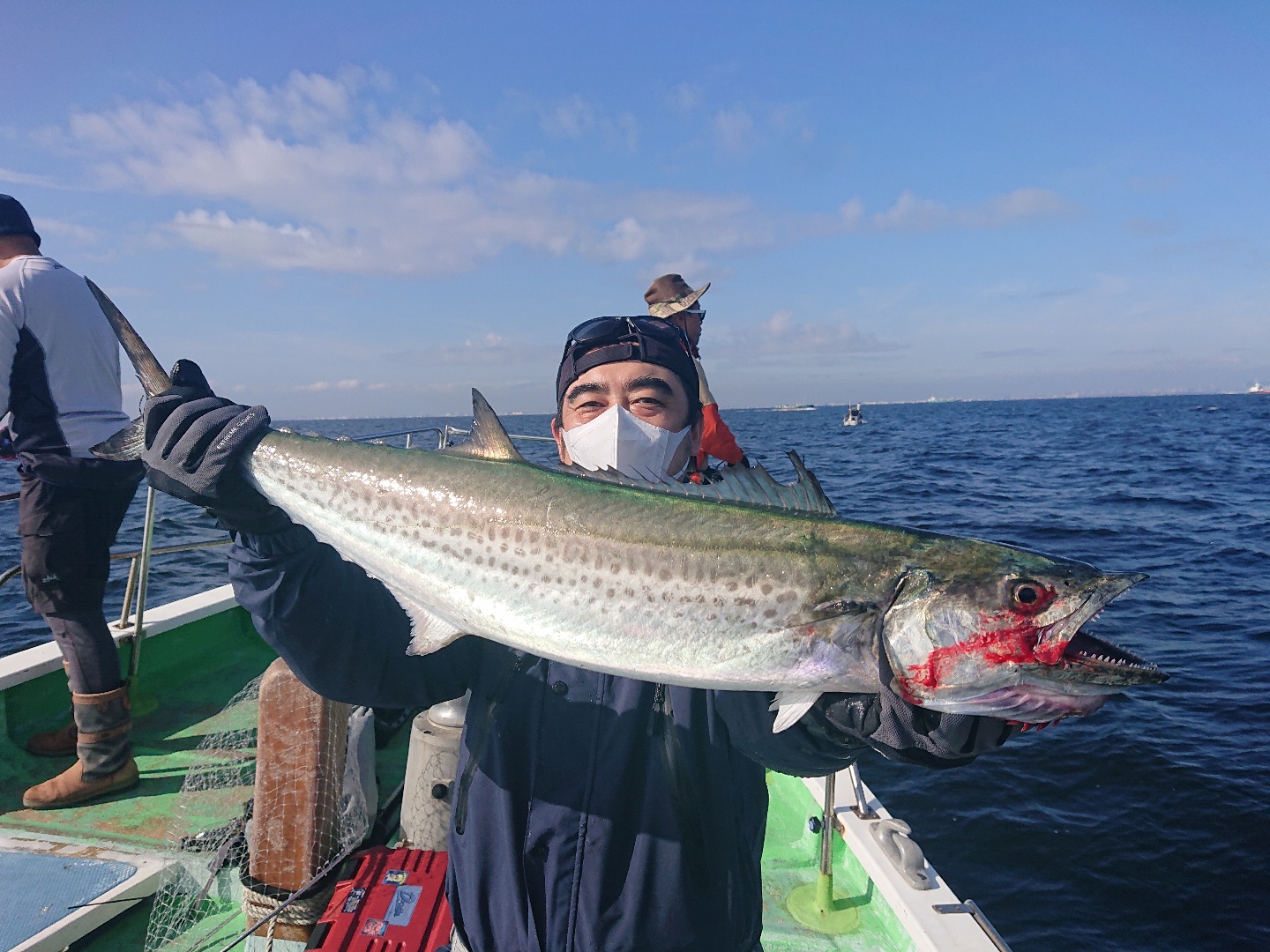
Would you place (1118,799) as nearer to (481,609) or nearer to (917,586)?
(917,586)

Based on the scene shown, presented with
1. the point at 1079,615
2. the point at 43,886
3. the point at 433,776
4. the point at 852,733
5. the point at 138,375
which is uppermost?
the point at 138,375

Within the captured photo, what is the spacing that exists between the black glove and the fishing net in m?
1.58

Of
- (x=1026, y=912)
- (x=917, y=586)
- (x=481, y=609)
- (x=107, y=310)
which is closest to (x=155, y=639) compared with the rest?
(x=107, y=310)

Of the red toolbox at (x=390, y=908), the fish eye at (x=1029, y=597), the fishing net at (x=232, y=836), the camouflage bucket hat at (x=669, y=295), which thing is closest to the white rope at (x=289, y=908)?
the fishing net at (x=232, y=836)

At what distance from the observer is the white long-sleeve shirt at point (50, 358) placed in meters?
4.52

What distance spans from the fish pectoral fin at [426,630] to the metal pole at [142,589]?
4519mm

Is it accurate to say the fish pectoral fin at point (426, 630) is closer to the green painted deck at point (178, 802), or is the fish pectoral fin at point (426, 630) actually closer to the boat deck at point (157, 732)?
the green painted deck at point (178, 802)

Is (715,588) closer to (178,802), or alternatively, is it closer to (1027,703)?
(1027,703)

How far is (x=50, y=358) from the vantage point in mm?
4672

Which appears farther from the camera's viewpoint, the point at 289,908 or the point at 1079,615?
the point at 289,908

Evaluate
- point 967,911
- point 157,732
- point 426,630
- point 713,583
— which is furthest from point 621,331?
point 157,732

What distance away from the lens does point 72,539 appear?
4.86m

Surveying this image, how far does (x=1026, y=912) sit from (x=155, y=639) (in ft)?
29.8

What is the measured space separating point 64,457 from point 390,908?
12.1 ft
